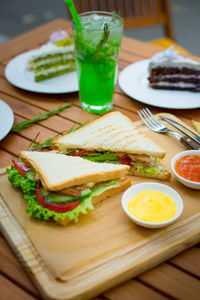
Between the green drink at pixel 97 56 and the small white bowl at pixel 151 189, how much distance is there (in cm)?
99

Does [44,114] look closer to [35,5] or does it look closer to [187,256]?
[187,256]

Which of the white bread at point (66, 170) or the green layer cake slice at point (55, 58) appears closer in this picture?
the white bread at point (66, 170)

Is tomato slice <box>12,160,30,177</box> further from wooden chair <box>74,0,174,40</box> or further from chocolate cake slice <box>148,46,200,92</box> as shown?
wooden chair <box>74,0,174,40</box>

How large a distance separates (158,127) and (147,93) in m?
0.48

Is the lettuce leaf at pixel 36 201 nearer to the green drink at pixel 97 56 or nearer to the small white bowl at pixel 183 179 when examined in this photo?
the small white bowl at pixel 183 179

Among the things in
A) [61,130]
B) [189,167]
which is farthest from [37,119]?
[189,167]

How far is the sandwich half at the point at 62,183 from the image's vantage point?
182cm

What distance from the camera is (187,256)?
172cm

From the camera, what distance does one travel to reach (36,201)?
6.20ft

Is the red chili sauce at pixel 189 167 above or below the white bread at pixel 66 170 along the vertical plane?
below

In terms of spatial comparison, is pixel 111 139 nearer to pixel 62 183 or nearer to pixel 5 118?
pixel 62 183

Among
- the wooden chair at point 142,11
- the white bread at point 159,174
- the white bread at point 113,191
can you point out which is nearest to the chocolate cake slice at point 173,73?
the white bread at point 159,174

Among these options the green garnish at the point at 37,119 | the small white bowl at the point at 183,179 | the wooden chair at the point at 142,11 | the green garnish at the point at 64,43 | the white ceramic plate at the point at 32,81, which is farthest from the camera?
the wooden chair at the point at 142,11

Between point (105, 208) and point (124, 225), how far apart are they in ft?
0.53
